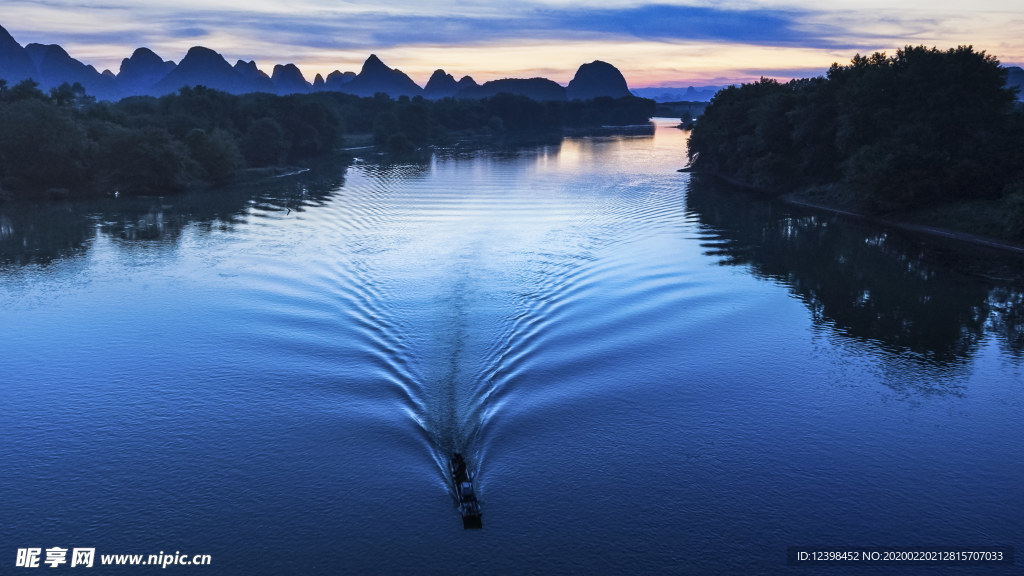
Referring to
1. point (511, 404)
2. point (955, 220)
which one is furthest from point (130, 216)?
point (955, 220)

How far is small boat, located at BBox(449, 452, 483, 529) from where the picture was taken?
78.8 feet

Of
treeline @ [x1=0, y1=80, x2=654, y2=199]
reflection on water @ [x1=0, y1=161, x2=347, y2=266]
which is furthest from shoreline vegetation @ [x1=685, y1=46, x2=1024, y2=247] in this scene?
treeline @ [x1=0, y1=80, x2=654, y2=199]

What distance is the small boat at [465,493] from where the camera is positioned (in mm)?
24016

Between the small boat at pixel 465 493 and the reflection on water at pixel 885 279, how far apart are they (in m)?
28.3

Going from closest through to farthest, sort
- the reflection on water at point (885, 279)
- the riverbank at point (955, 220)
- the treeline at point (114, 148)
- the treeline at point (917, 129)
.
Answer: the reflection on water at point (885, 279) < the riverbank at point (955, 220) < the treeline at point (917, 129) < the treeline at point (114, 148)

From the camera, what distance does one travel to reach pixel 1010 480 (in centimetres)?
2702

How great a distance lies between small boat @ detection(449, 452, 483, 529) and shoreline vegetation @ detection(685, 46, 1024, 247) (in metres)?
60.4

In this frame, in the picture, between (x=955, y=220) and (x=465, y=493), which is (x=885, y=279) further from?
(x=465, y=493)

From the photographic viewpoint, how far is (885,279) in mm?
57062

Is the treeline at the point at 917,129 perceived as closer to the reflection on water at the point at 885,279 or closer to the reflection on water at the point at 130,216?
the reflection on water at the point at 885,279

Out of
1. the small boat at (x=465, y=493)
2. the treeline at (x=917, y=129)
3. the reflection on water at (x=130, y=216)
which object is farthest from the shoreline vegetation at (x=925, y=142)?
the reflection on water at (x=130, y=216)

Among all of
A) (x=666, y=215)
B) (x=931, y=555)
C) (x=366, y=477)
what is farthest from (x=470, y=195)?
(x=931, y=555)

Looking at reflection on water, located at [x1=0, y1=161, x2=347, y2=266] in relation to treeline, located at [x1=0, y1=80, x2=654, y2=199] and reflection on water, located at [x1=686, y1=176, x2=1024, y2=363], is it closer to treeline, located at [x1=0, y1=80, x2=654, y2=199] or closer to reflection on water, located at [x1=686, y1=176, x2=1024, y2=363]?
treeline, located at [x1=0, y1=80, x2=654, y2=199]

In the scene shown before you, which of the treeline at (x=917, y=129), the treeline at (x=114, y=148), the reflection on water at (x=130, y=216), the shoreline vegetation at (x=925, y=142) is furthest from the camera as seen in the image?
the treeline at (x=114, y=148)
